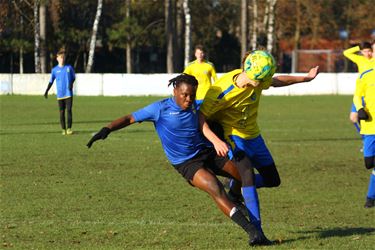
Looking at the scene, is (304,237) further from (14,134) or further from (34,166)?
(14,134)

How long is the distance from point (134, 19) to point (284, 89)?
20388mm

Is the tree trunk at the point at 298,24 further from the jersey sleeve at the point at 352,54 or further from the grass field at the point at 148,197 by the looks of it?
the jersey sleeve at the point at 352,54

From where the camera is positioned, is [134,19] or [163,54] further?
[163,54]

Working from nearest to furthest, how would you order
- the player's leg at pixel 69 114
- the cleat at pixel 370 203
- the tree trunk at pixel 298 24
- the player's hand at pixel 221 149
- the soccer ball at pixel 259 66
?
the player's hand at pixel 221 149
the soccer ball at pixel 259 66
the cleat at pixel 370 203
the player's leg at pixel 69 114
the tree trunk at pixel 298 24

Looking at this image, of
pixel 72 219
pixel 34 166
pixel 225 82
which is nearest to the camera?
pixel 225 82

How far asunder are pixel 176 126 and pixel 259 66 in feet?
3.25

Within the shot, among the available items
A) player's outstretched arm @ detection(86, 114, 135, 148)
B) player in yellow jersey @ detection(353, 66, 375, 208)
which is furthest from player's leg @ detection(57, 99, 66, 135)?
player's outstretched arm @ detection(86, 114, 135, 148)

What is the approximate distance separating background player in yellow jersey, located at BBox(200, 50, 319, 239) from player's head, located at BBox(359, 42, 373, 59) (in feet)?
16.2

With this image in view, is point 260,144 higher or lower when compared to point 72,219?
higher

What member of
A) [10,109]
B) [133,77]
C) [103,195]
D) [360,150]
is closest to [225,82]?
[103,195]

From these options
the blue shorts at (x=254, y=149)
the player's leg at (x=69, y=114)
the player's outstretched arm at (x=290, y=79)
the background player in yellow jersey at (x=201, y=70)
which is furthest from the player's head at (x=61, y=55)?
the blue shorts at (x=254, y=149)

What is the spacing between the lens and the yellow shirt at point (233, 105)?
9.09m

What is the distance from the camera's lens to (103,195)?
42.1 ft

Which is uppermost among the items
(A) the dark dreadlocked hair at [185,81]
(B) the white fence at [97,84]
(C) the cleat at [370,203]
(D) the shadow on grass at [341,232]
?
(A) the dark dreadlocked hair at [185,81]
